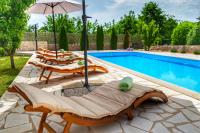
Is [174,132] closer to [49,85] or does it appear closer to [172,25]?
[49,85]

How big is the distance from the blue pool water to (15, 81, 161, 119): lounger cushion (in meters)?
4.46

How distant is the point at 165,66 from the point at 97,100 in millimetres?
10556

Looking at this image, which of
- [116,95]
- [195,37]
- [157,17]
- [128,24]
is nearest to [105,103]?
[116,95]

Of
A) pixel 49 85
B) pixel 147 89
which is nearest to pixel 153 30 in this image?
pixel 49 85

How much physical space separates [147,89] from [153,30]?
1811cm

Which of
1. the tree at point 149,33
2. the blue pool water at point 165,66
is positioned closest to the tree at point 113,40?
the tree at point 149,33

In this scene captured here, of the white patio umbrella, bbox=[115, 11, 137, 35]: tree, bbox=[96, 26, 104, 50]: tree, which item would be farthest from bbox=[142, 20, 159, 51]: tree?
the white patio umbrella

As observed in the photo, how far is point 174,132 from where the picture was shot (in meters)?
3.28

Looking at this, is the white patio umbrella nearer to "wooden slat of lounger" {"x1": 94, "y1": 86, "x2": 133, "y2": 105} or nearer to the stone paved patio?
the stone paved patio

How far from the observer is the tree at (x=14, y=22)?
8.54m

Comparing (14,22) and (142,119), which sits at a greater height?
(14,22)

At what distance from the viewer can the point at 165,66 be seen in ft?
44.5

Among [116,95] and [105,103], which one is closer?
[105,103]

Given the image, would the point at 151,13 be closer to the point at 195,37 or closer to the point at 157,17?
the point at 157,17
